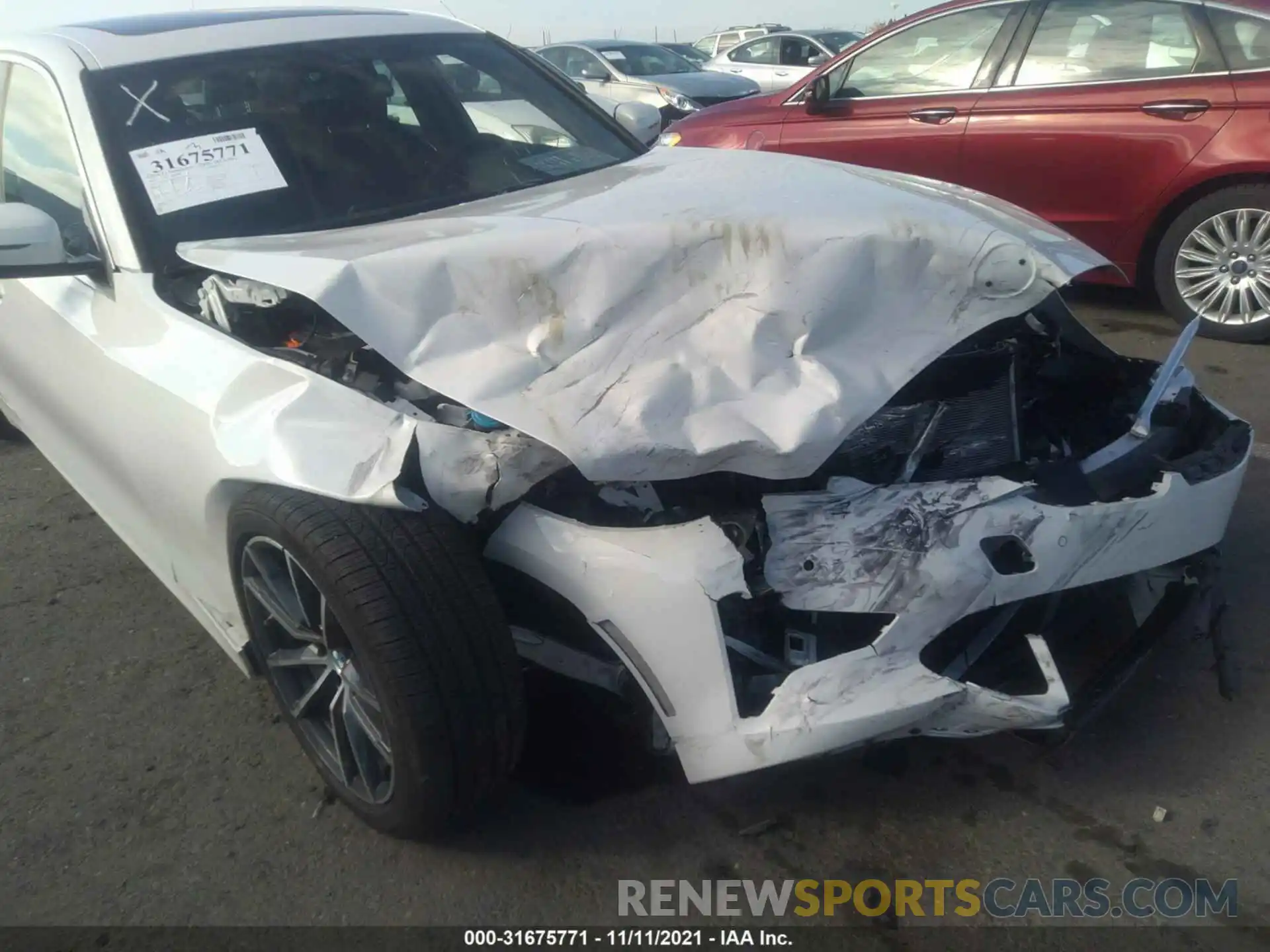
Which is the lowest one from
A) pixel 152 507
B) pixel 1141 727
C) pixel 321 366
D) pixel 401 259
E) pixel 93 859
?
pixel 93 859

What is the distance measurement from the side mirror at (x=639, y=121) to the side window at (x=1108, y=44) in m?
2.28

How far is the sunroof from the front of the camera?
123 inches

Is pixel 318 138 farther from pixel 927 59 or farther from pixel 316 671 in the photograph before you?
pixel 927 59

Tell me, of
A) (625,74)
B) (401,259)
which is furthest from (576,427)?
(625,74)

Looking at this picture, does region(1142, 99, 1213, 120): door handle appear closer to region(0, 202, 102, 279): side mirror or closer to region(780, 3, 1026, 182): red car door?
region(780, 3, 1026, 182): red car door

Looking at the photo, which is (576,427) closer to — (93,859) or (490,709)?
(490,709)

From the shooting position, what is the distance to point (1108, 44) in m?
5.12

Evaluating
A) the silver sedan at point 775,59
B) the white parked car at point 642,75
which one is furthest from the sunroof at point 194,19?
the silver sedan at point 775,59

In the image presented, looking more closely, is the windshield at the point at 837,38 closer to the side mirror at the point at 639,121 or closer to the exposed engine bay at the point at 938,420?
the side mirror at the point at 639,121

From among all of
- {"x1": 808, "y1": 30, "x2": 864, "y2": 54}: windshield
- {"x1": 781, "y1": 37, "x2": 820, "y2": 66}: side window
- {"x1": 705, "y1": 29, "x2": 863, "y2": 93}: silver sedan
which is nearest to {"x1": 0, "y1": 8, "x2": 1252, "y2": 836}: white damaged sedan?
{"x1": 705, "y1": 29, "x2": 863, "y2": 93}: silver sedan

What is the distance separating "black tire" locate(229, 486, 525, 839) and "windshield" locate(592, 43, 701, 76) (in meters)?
12.5

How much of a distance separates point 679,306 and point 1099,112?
12.3ft

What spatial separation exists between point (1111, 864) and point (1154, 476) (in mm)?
817

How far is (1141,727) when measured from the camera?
8.01 feet
